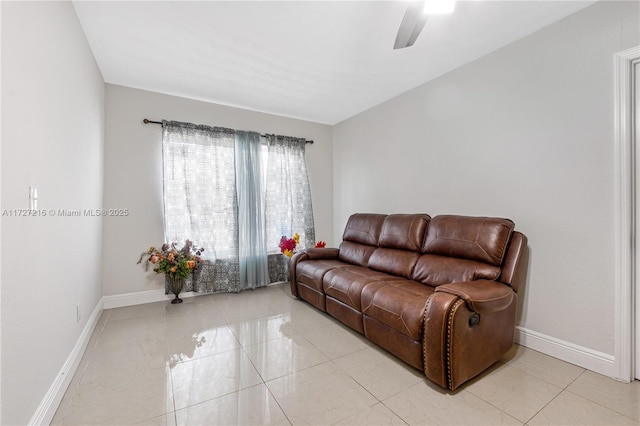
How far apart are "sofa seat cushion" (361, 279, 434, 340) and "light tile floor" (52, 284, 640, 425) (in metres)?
0.33

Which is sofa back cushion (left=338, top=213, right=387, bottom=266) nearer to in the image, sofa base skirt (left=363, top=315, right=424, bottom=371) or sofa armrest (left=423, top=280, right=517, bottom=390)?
sofa base skirt (left=363, top=315, right=424, bottom=371)

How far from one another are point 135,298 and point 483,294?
3.68 m

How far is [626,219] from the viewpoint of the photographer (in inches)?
70.7

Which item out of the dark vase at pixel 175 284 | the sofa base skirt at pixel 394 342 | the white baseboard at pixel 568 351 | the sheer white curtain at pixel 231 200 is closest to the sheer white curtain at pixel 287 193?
the sheer white curtain at pixel 231 200

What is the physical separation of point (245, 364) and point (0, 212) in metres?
1.66

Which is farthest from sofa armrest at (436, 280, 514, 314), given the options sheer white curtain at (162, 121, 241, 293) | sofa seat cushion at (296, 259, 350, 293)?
sheer white curtain at (162, 121, 241, 293)

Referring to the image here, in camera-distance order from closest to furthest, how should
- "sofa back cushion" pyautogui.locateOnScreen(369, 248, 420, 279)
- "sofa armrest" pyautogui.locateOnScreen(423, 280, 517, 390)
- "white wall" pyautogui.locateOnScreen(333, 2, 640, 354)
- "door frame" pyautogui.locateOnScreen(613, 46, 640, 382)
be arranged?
"sofa armrest" pyautogui.locateOnScreen(423, 280, 517, 390) → "door frame" pyautogui.locateOnScreen(613, 46, 640, 382) → "white wall" pyautogui.locateOnScreen(333, 2, 640, 354) → "sofa back cushion" pyautogui.locateOnScreen(369, 248, 420, 279)

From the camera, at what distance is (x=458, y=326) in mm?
1637

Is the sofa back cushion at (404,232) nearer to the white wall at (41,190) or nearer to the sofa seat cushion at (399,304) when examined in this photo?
the sofa seat cushion at (399,304)

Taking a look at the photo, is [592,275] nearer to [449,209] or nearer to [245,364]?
[449,209]

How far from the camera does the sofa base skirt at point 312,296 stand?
2929 mm

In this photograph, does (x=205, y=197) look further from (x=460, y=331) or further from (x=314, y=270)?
(x=460, y=331)

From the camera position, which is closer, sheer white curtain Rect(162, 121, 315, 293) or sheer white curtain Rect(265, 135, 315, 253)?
sheer white curtain Rect(162, 121, 315, 293)

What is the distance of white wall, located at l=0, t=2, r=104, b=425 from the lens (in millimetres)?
1138
